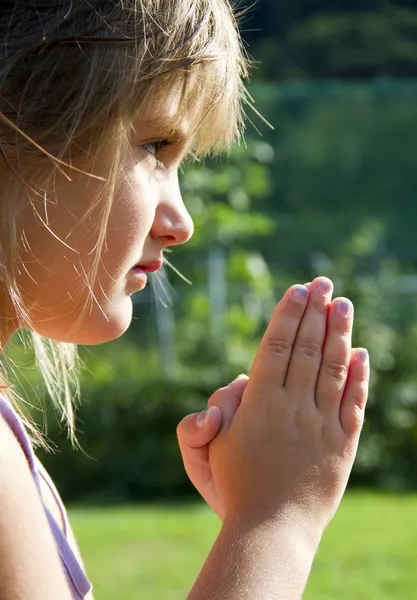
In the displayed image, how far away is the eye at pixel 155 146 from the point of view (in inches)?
59.6

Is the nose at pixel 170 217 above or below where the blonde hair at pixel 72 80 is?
below

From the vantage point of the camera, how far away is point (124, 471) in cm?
850

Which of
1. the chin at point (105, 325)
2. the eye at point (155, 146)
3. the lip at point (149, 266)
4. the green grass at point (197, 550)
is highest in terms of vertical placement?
the eye at point (155, 146)

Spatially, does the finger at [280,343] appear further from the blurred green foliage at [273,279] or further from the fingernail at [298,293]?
the blurred green foliage at [273,279]

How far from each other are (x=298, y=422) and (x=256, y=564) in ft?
0.78

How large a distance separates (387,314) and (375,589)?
12.1 ft

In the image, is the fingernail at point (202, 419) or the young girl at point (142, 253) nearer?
the young girl at point (142, 253)

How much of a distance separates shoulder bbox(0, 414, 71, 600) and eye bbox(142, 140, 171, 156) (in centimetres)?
51

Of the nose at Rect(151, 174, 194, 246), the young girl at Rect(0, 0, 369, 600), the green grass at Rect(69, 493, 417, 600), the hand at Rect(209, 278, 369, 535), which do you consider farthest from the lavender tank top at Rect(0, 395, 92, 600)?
the green grass at Rect(69, 493, 417, 600)

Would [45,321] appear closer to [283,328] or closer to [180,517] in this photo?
[283,328]

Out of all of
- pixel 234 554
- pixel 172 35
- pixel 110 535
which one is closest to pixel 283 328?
pixel 234 554

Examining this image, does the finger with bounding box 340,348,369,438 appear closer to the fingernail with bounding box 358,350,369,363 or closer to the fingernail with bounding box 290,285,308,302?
the fingernail with bounding box 358,350,369,363

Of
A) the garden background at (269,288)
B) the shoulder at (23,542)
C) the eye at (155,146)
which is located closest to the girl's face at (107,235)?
the eye at (155,146)

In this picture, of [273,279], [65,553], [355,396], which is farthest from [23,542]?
[273,279]
